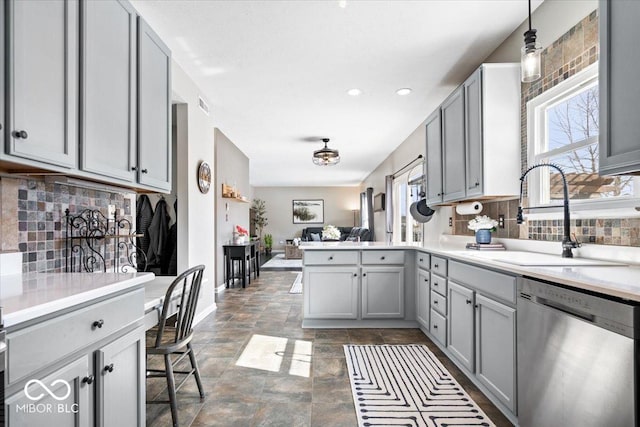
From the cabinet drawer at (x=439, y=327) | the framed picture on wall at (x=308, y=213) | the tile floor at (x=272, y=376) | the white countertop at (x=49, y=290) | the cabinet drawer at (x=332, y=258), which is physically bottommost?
the tile floor at (x=272, y=376)

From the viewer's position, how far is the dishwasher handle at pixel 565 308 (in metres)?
1.29

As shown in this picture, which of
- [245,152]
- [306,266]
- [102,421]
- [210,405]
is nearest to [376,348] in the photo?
→ [306,266]

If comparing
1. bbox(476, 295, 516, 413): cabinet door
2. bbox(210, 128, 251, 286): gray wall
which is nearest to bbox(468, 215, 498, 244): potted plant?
bbox(476, 295, 516, 413): cabinet door

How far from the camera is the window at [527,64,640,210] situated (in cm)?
197

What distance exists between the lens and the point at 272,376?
252 cm

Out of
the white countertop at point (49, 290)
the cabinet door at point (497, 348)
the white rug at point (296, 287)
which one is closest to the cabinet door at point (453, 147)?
the cabinet door at point (497, 348)

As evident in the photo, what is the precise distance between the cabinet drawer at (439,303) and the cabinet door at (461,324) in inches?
4.6

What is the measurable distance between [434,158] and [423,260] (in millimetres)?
1131

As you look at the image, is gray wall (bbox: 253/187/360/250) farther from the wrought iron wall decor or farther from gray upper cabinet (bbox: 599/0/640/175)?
gray upper cabinet (bbox: 599/0/640/175)

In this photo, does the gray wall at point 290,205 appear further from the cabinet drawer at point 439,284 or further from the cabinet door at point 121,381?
the cabinet door at point 121,381

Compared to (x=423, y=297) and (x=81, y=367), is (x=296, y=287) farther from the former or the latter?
(x=81, y=367)

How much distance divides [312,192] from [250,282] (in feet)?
23.7

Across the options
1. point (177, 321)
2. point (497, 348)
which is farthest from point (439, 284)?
point (177, 321)

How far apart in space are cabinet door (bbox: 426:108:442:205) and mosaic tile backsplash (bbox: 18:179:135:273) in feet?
10.1
